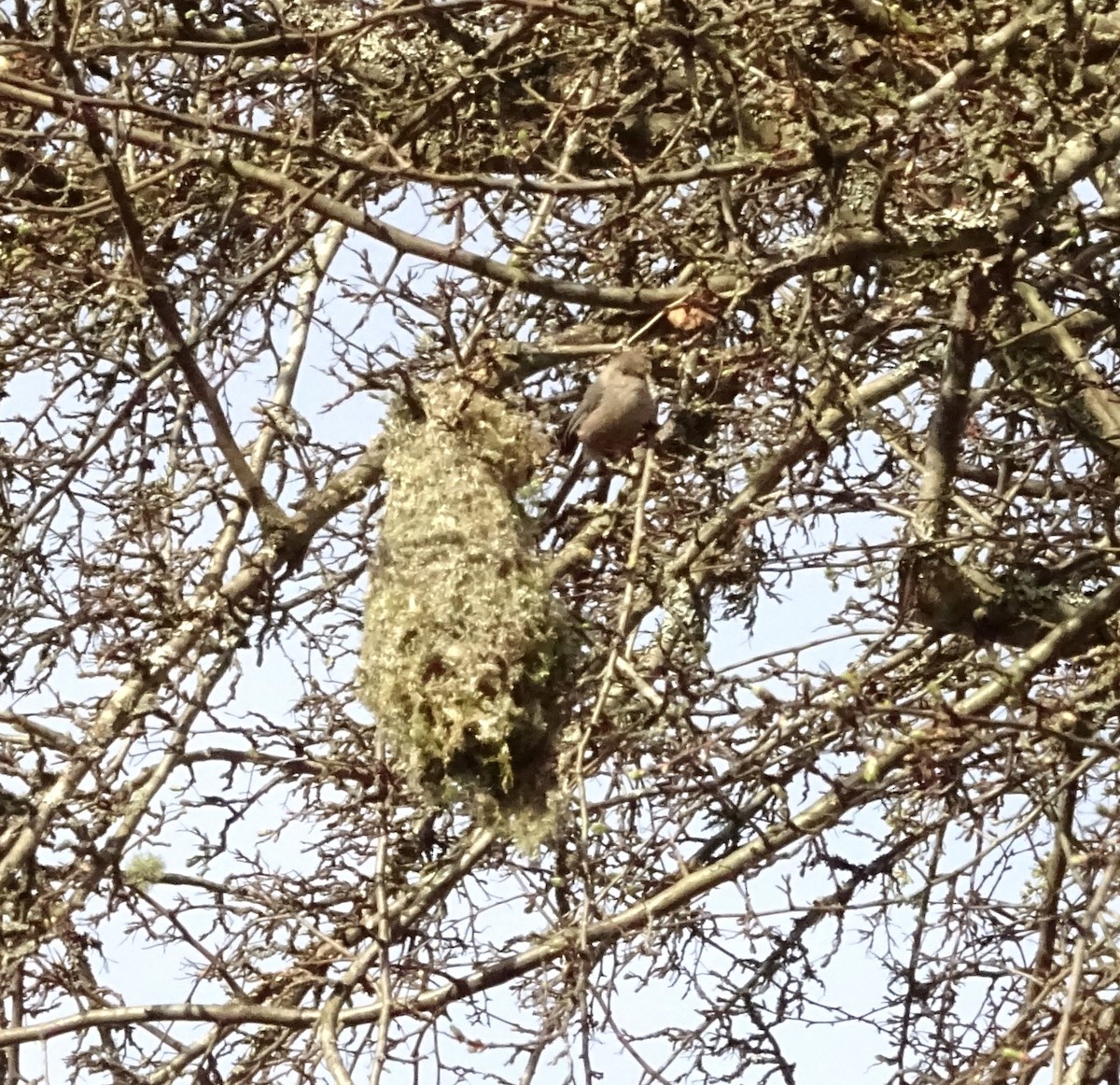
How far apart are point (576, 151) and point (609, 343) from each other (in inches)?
24.1

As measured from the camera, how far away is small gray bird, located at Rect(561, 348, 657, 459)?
3.45 m

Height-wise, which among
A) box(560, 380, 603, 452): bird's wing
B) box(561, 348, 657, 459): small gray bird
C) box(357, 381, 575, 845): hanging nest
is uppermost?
box(560, 380, 603, 452): bird's wing

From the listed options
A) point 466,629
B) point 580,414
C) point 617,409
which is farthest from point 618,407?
point 466,629

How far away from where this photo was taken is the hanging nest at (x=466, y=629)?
3195 mm

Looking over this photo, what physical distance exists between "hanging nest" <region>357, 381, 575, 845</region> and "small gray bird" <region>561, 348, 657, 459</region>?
20 centimetres

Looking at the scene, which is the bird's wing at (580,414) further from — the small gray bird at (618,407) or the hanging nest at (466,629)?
the hanging nest at (466,629)

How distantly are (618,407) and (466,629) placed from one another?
610 millimetres

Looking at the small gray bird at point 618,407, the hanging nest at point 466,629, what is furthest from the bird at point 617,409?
the hanging nest at point 466,629

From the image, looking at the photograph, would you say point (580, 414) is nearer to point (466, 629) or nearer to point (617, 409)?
point (617, 409)

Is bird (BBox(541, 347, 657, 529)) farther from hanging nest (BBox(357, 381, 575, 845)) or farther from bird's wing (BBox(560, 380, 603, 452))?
hanging nest (BBox(357, 381, 575, 845))

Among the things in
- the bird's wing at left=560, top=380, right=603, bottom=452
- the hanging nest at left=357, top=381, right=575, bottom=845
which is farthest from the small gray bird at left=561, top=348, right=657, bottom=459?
the hanging nest at left=357, top=381, right=575, bottom=845

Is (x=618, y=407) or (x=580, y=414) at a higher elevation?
(x=580, y=414)

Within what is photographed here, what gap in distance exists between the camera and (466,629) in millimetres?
3215

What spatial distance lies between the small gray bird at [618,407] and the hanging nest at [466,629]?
0.65 feet
